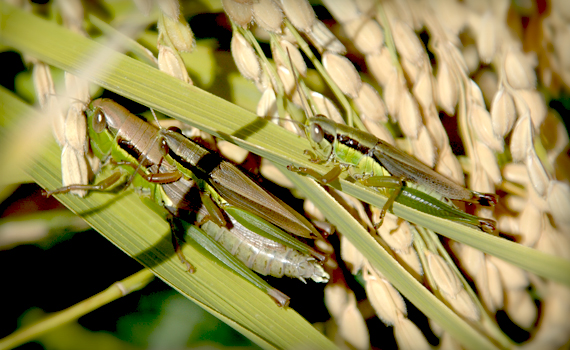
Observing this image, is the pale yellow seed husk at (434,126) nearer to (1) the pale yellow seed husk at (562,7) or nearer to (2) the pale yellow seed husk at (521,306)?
(1) the pale yellow seed husk at (562,7)

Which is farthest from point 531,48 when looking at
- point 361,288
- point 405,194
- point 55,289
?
point 55,289

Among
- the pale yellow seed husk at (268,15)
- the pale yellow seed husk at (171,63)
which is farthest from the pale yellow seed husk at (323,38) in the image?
the pale yellow seed husk at (171,63)

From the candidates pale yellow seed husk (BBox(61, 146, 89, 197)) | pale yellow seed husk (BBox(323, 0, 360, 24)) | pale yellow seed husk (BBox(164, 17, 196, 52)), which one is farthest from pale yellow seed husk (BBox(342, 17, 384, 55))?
pale yellow seed husk (BBox(61, 146, 89, 197))

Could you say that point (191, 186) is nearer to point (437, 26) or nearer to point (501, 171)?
point (437, 26)

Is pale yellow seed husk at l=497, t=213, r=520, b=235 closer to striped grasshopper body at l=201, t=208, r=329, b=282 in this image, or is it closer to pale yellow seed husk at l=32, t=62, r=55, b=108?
striped grasshopper body at l=201, t=208, r=329, b=282

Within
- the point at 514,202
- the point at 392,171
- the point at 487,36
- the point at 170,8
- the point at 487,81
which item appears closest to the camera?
the point at 170,8

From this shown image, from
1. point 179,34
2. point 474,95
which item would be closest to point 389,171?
point 474,95

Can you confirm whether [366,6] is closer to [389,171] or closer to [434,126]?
[434,126]
